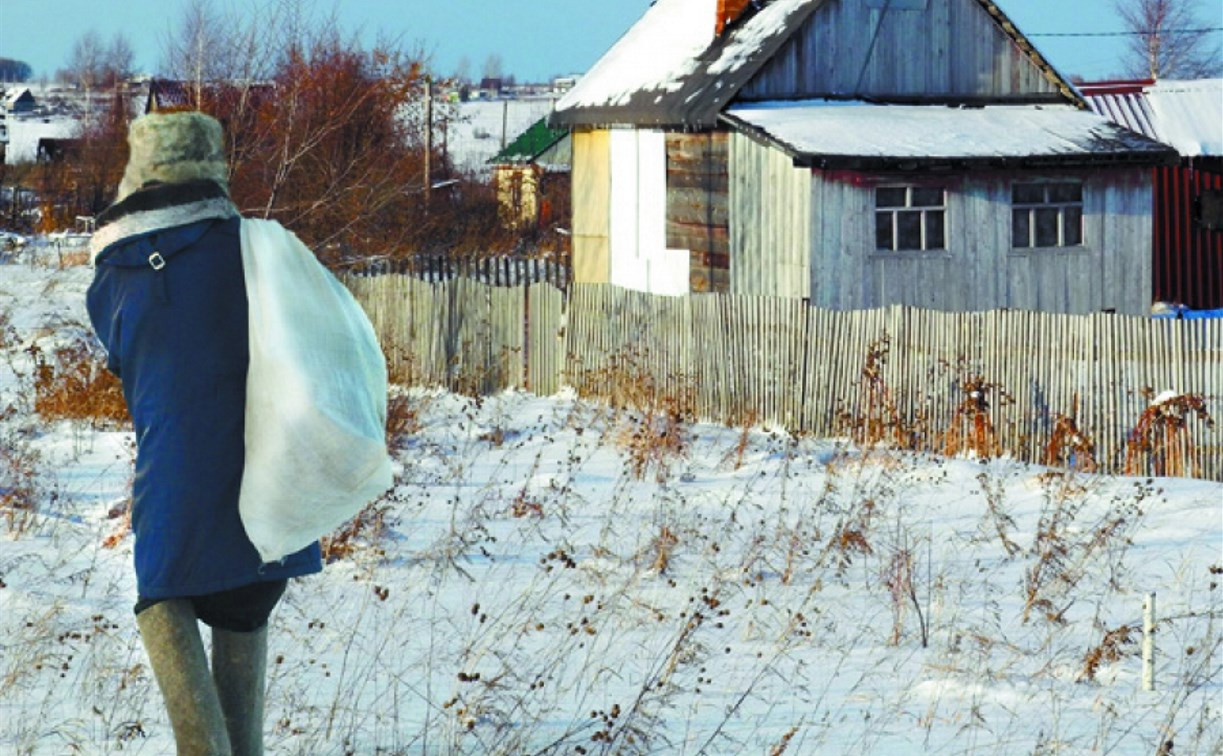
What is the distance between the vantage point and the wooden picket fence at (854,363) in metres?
12.4

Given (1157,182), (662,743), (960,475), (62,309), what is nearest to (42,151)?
(62,309)

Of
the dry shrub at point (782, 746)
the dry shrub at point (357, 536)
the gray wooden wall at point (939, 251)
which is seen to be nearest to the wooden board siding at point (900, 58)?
the gray wooden wall at point (939, 251)

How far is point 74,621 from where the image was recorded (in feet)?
19.1

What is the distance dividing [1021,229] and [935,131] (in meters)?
1.55

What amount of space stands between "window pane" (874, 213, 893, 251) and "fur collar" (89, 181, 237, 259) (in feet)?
Result: 49.2

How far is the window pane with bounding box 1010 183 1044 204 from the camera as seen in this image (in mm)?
18750

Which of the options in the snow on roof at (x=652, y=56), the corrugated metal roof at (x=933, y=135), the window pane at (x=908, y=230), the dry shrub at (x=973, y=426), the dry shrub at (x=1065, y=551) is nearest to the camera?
the dry shrub at (x=1065, y=551)

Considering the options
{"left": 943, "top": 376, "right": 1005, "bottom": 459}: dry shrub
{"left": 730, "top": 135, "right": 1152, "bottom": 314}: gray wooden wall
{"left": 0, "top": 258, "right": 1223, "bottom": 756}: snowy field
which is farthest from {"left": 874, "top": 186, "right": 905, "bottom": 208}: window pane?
{"left": 0, "top": 258, "right": 1223, "bottom": 756}: snowy field

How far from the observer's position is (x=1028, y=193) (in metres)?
18.8

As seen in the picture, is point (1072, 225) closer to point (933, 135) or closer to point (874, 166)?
point (933, 135)

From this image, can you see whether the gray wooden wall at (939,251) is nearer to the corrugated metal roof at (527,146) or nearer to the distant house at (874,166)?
the distant house at (874,166)

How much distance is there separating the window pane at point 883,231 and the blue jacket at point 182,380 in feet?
49.3

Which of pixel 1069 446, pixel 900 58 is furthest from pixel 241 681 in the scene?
pixel 900 58

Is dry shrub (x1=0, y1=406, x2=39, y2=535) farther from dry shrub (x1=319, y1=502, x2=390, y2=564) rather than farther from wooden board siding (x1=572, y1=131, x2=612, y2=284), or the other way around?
wooden board siding (x1=572, y1=131, x2=612, y2=284)
